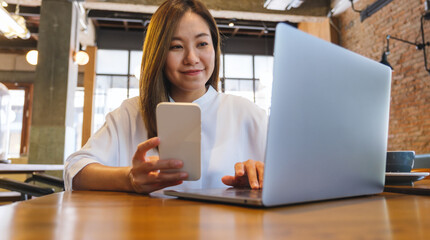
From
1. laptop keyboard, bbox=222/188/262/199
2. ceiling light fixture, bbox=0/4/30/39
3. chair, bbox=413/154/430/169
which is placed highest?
ceiling light fixture, bbox=0/4/30/39

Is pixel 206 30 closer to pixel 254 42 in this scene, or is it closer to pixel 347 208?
pixel 347 208

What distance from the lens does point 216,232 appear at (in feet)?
1.01

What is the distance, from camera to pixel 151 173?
2.28ft

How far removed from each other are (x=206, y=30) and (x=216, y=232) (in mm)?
993

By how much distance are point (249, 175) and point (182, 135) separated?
18 centimetres

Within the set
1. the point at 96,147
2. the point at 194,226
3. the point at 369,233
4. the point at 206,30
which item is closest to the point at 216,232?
the point at 194,226

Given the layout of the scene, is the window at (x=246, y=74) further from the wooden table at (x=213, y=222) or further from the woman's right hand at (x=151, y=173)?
the wooden table at (x=213, y=222)

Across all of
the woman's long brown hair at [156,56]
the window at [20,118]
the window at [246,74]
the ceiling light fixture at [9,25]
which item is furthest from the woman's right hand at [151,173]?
the window at [20,118]

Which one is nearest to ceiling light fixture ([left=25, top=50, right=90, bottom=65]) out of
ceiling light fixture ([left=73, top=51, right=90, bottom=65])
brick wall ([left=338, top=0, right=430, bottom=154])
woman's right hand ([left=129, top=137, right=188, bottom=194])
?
ceiling light fixture ([left=73, top=51, right=90, bottom=65])

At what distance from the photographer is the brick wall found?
483cm

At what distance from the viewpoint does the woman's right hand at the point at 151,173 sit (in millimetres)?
640

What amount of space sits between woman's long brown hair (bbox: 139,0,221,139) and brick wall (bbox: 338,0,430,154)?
15.6ft

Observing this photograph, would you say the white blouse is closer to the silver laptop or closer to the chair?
the silver laptop

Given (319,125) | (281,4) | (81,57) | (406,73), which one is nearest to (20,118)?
(81,57)
